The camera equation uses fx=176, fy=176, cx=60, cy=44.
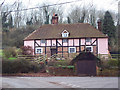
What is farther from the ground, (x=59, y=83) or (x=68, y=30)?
(x=68, y=30)

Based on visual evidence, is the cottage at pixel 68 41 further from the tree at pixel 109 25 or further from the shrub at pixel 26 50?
the tree at pixel 109 25

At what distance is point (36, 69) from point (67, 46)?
816cm

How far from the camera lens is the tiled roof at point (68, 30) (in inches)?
891

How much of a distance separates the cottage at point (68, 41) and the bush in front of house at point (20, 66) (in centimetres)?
724

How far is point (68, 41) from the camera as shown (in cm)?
2256

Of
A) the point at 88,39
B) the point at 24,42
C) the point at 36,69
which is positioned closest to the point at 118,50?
the point at 88,39

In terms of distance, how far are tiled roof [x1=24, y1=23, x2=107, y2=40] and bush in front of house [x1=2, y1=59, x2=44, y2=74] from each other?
8.11 metres

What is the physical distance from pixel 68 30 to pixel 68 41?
6.27ft

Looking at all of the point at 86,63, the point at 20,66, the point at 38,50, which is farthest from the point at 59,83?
the point at 38,50

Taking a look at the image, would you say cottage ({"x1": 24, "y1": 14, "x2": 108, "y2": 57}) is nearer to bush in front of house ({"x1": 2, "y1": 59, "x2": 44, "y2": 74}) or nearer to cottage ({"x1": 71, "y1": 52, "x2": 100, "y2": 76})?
bush in front of house ({"x1": 2, "y1": 59, "x2": 44, "y2": 74})

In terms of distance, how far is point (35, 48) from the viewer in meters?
22.8

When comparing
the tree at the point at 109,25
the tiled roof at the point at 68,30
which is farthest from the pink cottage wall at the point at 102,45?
the tree at the point at 109,25

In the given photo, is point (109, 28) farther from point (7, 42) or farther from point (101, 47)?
point (7, 42)

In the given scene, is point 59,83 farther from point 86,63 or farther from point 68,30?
point 68,30
